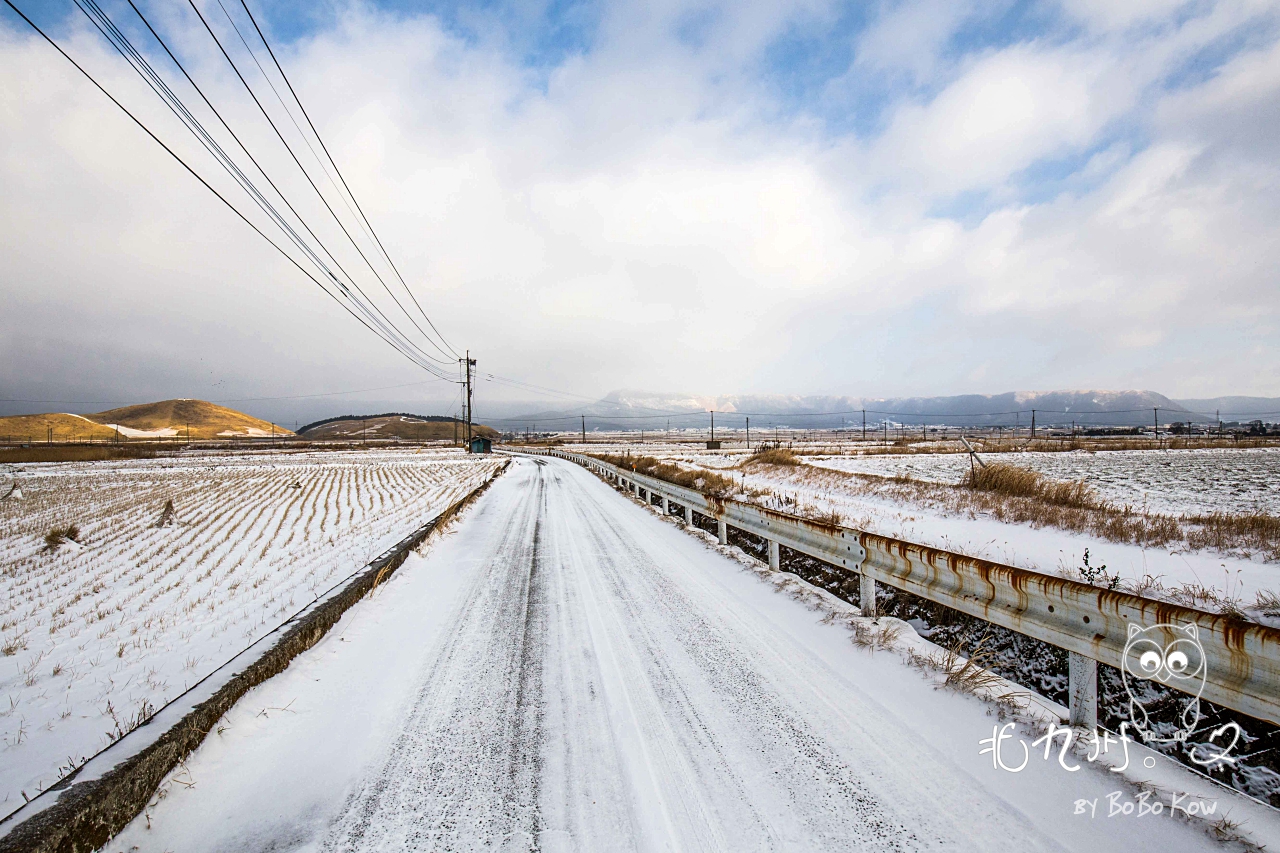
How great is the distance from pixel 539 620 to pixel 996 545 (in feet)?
24.3

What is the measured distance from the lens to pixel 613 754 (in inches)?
114

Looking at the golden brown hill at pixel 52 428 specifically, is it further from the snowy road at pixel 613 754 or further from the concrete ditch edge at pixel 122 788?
the snowy road at pixel 613 754

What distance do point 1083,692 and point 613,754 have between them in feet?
9.01

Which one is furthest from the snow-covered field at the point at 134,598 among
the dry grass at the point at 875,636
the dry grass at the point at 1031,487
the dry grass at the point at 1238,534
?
the dry grass at the point at 1031,487

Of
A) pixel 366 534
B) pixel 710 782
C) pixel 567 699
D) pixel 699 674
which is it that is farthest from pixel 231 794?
pixel 366 534

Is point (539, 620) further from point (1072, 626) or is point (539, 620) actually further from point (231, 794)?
point (1072, 626)

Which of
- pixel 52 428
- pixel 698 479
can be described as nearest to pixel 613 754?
pixel 698 479

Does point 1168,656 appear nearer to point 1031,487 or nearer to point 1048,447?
point 1031,487

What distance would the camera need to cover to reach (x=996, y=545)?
841 centimetres

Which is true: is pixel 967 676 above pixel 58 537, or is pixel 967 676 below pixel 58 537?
above

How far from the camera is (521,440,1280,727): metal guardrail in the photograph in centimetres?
237

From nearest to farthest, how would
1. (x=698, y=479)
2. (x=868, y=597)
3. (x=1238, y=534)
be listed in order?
(x=868, y=597)
(x=1238, y=534)
(x=698, y=479)

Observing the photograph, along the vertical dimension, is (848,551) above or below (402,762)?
above

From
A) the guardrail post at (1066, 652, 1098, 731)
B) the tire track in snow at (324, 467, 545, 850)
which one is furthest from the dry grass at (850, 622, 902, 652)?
the tire track in snow at (324, 467, 545, 850)
